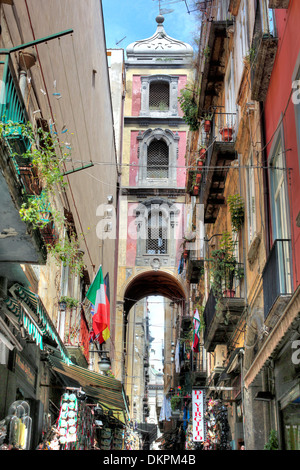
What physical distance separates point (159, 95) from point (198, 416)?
2520cm

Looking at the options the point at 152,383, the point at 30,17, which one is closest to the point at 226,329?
the point at 30,17

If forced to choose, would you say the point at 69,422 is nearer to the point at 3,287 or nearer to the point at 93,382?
the point at 93,382

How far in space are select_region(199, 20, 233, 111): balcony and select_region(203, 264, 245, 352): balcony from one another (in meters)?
6.22

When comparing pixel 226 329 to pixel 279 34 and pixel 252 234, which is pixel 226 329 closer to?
pixel 252 234

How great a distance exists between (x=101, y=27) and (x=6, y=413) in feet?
63.1

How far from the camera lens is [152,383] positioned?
303 ft

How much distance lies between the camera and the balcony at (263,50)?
9.44m

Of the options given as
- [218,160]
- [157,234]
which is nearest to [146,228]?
[157,234]

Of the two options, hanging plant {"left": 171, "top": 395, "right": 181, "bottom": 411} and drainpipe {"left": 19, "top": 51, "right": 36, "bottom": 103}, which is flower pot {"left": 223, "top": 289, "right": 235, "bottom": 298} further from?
hanging plant {"left": 171, "top": 395, "right": 181, "bottom": 411}

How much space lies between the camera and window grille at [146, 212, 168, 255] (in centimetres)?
3488

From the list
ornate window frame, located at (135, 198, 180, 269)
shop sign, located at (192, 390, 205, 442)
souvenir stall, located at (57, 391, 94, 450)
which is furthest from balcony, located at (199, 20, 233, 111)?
ornate window frame, located at (135, 198, 180, 269)

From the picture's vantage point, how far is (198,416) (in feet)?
57.3

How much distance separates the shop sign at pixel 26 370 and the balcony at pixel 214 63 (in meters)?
9.70

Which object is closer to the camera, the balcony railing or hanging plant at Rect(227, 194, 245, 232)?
the balcony railing
